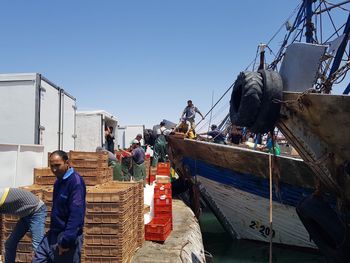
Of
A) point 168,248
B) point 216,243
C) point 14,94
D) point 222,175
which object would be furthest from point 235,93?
point 216,243

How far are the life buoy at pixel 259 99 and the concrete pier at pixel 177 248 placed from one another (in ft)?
7.43

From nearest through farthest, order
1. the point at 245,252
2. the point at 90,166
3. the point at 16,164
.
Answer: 1. the point at 90,166
2. the point at 16,164
3. the point at 245,252

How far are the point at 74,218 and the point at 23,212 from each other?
2.96ft

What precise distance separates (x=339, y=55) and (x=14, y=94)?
8801mm

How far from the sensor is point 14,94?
22.5 ft

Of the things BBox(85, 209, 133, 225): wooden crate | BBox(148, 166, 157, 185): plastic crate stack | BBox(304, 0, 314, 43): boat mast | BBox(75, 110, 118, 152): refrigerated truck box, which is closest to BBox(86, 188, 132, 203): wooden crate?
BBox(85, 209, 133, 225): wooden crate

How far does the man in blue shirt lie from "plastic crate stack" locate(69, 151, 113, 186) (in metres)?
2.09

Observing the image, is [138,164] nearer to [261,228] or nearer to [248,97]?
[261,228]

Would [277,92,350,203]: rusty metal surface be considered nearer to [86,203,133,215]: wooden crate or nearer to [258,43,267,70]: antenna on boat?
[258,43,267,70]: antenna on boat

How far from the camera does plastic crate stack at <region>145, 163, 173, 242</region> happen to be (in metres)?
6.21

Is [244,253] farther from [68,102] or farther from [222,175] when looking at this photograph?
[68,102]

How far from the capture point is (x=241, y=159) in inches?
346

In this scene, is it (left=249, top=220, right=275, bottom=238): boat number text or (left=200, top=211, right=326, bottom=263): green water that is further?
(left=249, top=220, right=275, bottom=238): boat number text

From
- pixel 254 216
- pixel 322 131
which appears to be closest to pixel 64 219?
pixel 322 131
